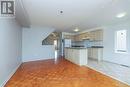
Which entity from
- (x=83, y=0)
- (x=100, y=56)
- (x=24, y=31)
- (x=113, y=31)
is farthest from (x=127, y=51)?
(x=24, y=31)

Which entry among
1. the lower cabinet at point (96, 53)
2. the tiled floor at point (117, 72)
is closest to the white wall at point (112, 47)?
the lower cabinet at point (96, 53)

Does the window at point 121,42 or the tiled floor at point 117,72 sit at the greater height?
the window at point 121,42

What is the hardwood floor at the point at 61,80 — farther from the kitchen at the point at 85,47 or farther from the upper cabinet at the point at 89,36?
the upper cabinet at the point at 89,36

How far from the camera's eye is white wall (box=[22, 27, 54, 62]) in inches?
296

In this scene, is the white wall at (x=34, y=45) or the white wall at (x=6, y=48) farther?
the white wall at (x=34, y=45)

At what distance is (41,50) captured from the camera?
833cm

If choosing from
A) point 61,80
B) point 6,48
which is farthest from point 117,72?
point 6,48

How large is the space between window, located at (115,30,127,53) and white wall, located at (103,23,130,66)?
0.20m

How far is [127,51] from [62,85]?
14.0ft

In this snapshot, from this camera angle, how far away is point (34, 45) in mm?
7918

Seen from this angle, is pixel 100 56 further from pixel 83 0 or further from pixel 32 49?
pixel 83 0

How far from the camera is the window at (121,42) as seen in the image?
247 inches

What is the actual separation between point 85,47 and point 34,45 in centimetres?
405

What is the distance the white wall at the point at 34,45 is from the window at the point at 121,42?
4545 mm
